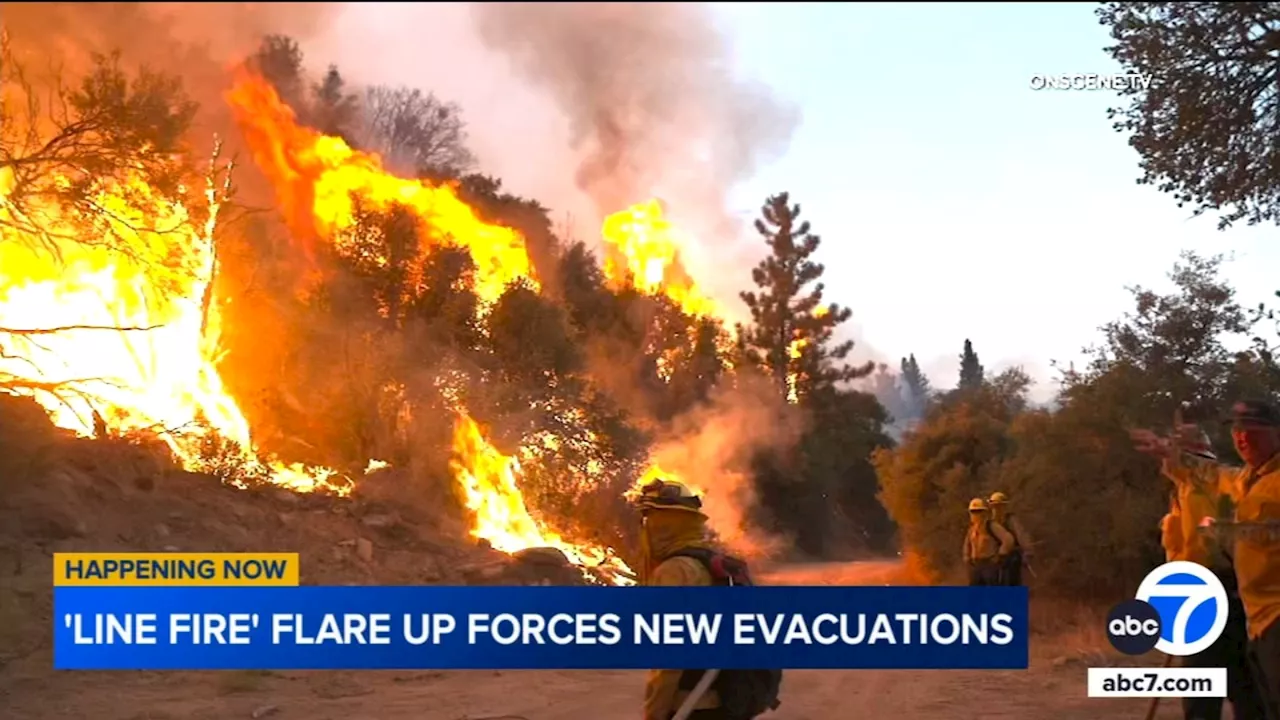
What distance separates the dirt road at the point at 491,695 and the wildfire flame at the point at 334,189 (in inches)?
488

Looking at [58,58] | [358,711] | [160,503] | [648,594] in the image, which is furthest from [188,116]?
[648,594]

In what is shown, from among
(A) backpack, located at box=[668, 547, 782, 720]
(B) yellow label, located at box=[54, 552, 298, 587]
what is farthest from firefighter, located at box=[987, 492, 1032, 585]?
(B) yellow label, located at box=[54, 552, 298, 587]

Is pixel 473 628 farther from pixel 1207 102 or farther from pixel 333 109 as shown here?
pixel 333 109

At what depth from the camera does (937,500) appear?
1856 cm

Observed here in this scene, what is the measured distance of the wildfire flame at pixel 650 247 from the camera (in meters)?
38.5

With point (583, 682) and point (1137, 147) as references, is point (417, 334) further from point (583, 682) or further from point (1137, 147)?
point (1137, 147)

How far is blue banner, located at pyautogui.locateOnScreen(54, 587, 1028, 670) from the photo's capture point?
807cm

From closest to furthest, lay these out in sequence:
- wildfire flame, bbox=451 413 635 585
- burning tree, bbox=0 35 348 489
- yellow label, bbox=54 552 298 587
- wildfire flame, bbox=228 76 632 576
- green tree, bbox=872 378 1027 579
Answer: yellow label, bbox=54 552 298 587 < burning tree, bbox=0 35 348 489 < wildfire flame, bbox=451 413 635 585 < green tree, bbox=872 378 1027 579 < wildfire flame, bbox=228 76 632 576

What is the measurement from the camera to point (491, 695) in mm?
9727

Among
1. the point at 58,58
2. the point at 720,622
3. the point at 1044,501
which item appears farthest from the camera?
the point at 58,58

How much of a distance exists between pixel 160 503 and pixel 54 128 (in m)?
6.62

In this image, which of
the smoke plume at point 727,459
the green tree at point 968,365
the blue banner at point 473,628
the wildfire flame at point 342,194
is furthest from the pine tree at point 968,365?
the blue banner at point 473,628

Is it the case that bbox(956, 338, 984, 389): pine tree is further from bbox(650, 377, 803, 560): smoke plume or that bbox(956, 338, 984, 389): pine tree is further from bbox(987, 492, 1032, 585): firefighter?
bbox(987, 492, 1032, 585): firefighter

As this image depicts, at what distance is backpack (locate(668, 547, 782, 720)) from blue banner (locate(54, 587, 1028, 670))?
2.23m
